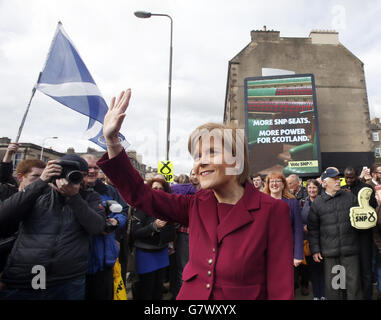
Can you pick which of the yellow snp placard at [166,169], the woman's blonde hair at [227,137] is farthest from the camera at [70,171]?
the yellow snp placard at [166,169]

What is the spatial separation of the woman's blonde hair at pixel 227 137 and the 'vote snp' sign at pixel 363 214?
2.92m

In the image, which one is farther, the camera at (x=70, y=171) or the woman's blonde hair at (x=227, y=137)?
the camera at (x=70, y=171)

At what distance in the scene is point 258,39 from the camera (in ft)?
70.5

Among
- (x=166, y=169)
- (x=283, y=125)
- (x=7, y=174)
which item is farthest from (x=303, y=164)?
(x=7, y=174)

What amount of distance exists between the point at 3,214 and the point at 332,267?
13.4 ft

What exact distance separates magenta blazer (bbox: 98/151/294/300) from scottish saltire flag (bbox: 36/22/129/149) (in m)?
2.35

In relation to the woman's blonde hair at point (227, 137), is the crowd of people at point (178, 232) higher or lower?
lower

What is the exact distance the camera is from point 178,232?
14.8 feet

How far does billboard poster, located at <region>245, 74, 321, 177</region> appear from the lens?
1650 cm

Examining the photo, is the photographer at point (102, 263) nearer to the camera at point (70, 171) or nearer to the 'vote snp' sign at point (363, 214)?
the camera at point (70, 171)

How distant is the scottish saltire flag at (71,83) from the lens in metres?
3.68

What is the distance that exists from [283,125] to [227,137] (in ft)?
55.0

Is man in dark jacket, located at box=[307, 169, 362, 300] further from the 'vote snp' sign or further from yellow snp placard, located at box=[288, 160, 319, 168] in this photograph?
yellow snp placard, located at box=[288, 160, 319, 168]

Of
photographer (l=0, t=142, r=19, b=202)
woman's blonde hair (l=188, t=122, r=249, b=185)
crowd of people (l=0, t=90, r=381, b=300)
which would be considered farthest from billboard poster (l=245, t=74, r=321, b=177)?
woman's blonde hair (l=188, t=122, r=249, b=185)
